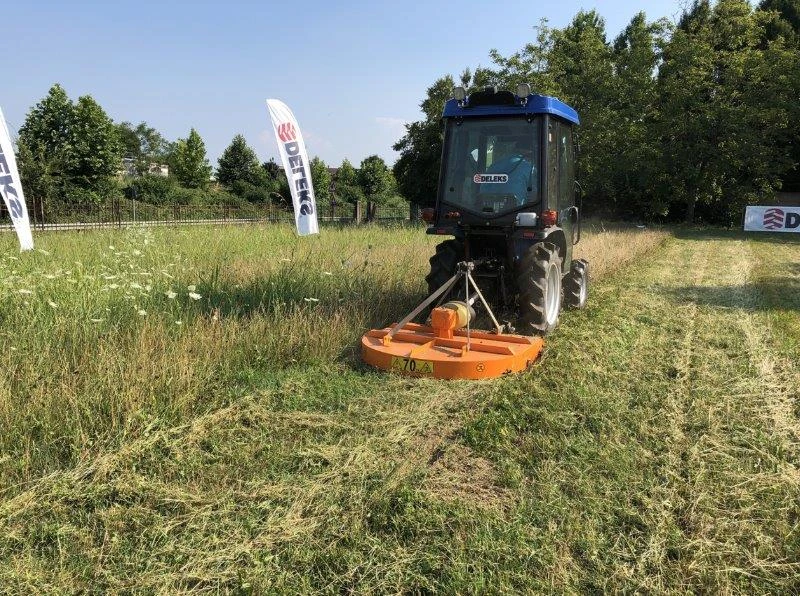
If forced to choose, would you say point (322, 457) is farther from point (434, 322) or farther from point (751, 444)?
point (751, 444)

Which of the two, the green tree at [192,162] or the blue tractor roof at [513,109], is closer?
the blue tractor roof at [513,109]

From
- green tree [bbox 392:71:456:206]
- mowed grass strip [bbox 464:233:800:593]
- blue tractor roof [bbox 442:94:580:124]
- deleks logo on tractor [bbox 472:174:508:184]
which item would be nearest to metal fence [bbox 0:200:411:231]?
green tree [bbox 392:71:456:206]

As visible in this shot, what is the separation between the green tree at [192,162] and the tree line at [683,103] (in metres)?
28.1

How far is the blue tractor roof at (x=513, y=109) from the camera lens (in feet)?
17.9

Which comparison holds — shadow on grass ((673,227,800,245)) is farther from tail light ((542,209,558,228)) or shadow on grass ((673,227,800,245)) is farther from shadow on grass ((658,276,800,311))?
tail light ((542,209,558,228))

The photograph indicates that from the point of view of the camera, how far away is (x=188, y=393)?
384cm

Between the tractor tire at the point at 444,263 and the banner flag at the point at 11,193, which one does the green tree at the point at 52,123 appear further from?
the tractor tire at the point at 444,263

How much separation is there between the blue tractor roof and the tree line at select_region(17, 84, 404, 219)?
18263 mm

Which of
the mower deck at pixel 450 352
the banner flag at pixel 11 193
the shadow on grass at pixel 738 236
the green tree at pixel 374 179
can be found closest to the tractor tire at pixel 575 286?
the mower deck at pixel 450 352

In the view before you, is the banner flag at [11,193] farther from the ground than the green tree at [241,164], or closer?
closer

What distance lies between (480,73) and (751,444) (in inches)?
1023

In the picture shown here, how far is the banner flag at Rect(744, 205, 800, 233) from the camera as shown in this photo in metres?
22.2

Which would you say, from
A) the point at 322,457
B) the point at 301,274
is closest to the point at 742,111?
the point at 301,274

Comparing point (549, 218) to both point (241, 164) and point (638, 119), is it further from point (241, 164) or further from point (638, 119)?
point (241, 164)
